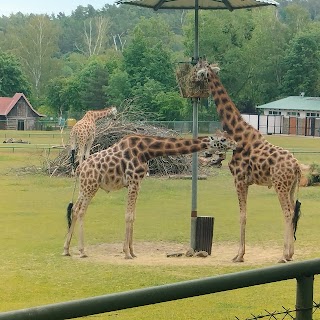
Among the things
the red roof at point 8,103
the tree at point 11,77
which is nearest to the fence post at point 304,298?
the red roof at point 8,103

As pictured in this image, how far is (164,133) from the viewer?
28719mm

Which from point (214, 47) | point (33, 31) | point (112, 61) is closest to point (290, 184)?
point (214, 47)

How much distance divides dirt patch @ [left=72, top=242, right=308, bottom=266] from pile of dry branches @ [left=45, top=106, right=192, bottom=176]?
12957 mm

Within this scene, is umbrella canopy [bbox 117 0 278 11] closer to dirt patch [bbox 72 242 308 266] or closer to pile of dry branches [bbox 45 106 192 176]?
dirt patch [bbox 72 242 308 266]

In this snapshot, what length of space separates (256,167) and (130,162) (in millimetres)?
1883

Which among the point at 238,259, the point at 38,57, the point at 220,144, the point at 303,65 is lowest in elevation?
the point at 238,259

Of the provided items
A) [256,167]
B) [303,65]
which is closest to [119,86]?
[303,65]

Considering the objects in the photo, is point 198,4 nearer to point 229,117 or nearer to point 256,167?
point 229,117

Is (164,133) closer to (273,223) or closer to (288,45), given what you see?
(273,223)

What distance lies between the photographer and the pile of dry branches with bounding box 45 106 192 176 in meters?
27.6

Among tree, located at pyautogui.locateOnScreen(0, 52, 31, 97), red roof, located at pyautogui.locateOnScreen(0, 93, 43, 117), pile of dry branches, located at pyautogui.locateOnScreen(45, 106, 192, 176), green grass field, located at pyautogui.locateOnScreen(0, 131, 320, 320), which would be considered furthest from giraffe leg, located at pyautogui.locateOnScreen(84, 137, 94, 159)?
tree, located at pyautogui.locateOnScreen(0, 52, 31, 97)

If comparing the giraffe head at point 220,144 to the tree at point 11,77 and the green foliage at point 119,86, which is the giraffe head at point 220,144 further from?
the tree at point 11,77

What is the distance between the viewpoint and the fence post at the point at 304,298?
15.0 ft

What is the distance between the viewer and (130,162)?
13430 mm
